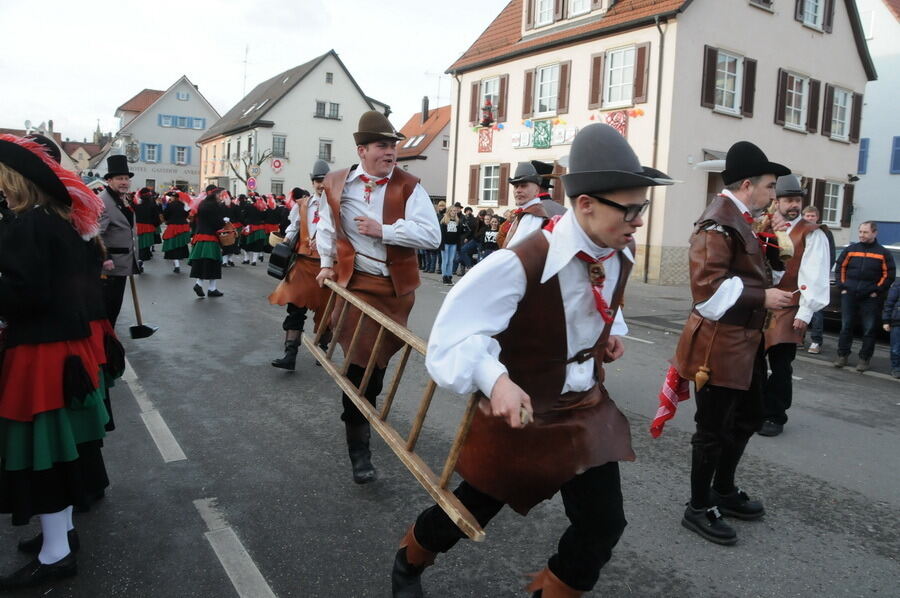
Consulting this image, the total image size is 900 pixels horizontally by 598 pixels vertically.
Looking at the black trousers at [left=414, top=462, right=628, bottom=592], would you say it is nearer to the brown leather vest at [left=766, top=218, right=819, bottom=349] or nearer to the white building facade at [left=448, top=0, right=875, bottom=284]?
the brown leather vest at [left=766, top=218, right=819, bottom=349]

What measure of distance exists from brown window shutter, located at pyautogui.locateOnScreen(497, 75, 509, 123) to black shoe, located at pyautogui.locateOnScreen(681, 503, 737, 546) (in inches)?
893

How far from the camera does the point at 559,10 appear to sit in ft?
77.7

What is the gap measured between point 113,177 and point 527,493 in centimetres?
615

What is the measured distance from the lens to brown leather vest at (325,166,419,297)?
4477 mm

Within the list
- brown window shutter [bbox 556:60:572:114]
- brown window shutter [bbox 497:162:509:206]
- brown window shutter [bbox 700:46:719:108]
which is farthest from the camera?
brown window shutter [bbox 497:162:509:206]

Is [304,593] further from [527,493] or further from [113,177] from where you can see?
[113,177]

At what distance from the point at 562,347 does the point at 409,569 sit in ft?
3.67

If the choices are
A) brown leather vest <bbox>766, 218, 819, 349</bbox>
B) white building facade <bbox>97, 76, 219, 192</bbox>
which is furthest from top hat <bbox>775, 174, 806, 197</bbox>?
white building facade <bbox>97, 76, 219, 192</bbox>

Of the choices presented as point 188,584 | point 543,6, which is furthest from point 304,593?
point 543,6

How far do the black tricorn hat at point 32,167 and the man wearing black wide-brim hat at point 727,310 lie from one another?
306 cm

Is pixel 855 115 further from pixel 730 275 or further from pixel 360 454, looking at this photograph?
pixel 360 454

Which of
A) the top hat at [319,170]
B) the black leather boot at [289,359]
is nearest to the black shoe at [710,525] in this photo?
the black leather boot at [289,359]

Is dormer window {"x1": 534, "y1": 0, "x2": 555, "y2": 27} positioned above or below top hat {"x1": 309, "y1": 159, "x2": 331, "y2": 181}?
above

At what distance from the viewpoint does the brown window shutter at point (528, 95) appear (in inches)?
947
